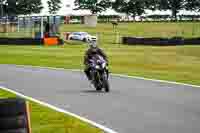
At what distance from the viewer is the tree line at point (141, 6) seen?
5187 inches

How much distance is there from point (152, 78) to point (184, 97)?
768 centimetres

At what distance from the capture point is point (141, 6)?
132 meters

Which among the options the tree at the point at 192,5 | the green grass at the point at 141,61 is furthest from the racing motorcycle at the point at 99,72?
the tree at the point at 192,5

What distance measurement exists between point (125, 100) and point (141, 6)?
116989 millimetres

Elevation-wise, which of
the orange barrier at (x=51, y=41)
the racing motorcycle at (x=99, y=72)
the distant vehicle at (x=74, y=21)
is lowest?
the distant vehicle at (x=74, y=21)

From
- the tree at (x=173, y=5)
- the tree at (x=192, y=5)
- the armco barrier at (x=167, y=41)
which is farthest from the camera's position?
the tree at (x=192, y=5)

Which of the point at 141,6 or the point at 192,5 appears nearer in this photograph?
the point at 141,6

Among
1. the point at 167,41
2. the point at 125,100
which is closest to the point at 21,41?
the point at 167,41

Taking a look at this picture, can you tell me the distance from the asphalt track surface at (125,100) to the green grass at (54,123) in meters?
0.44

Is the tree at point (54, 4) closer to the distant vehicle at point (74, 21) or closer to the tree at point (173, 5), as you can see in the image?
the distant vehicle at point (74, 21)

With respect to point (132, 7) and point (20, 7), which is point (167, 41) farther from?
point (20, 7)

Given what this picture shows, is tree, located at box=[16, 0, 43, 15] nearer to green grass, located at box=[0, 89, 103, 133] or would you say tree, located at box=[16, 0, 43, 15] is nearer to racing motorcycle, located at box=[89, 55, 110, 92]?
racing motorcycle, located at box=[89, 55, 110, 92]

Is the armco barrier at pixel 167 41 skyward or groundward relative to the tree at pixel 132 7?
groundward

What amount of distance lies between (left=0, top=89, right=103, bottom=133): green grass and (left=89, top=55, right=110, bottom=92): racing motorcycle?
4.18 metres
